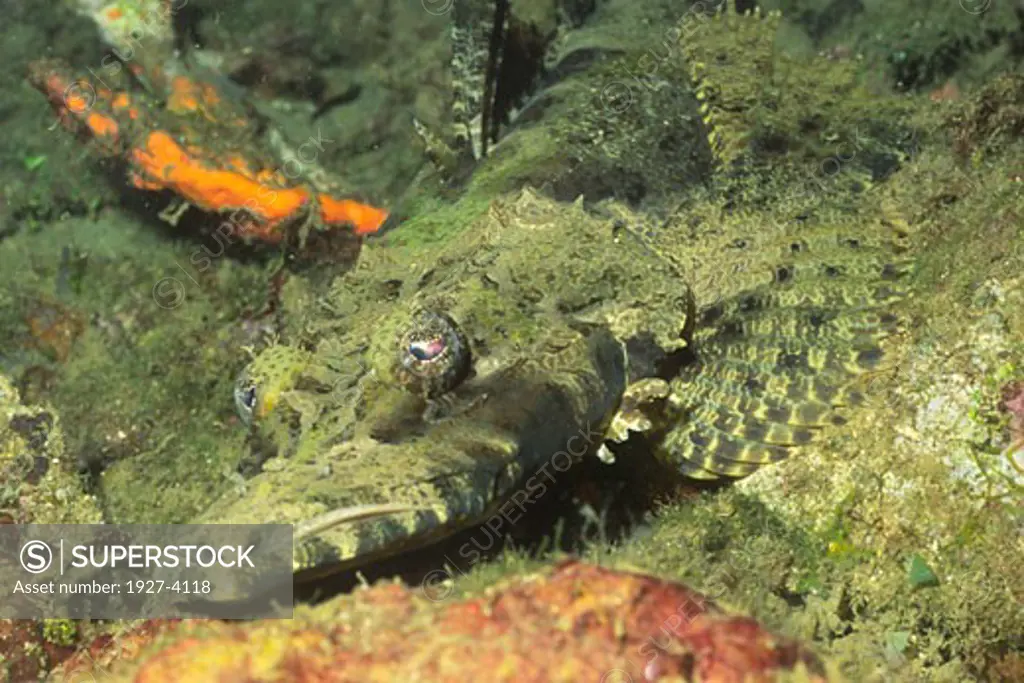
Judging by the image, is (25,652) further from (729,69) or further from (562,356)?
(729,69)

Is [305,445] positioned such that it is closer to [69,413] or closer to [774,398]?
[774,398]

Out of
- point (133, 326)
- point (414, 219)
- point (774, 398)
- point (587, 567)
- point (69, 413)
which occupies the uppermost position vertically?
point (414, 219)

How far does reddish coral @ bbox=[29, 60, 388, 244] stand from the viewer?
24.9 ft

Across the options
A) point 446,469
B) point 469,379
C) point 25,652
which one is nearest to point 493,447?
point 446,469

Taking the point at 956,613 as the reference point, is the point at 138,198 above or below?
above

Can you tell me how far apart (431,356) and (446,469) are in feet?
1.99

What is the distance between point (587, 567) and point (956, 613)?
2.13 meters

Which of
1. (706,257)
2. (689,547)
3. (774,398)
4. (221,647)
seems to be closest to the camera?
(221,647)

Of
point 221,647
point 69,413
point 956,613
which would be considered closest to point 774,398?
point 956,613

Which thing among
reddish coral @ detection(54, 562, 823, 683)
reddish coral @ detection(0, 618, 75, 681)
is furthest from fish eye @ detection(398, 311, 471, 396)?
reddish coral @ detection(0, 618, 75, 681)

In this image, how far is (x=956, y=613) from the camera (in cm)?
371

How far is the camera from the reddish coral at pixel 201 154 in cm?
760

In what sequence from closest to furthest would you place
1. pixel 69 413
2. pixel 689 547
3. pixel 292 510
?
pixel 292 510 < pixel 689 547 < pixel 69 413

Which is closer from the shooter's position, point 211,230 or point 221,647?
point 221,647
